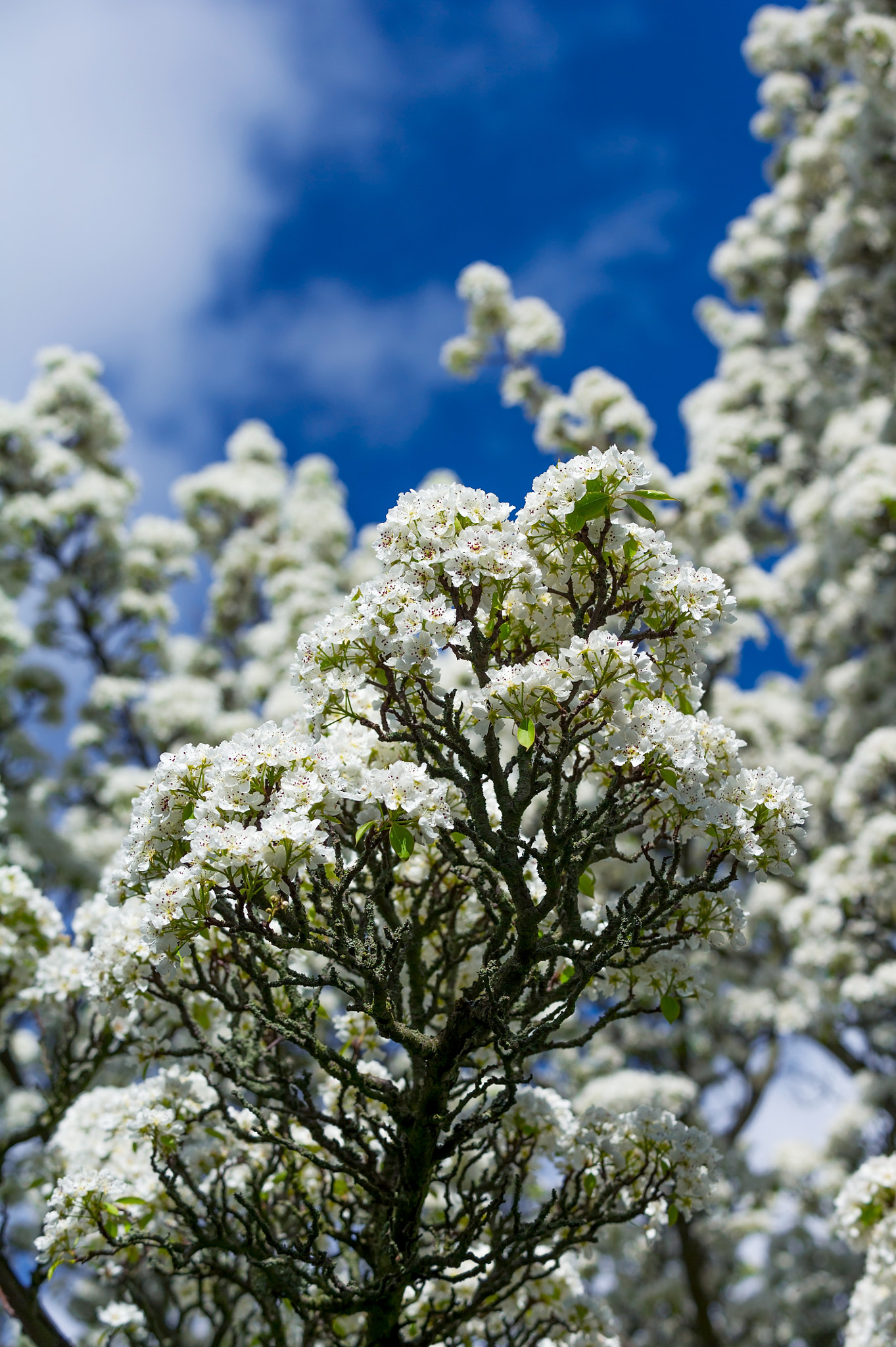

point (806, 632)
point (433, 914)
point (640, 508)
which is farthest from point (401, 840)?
point (806, 632)

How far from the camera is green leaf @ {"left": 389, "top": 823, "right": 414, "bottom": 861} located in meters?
3.09

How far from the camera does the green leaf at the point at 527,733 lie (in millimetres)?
3148

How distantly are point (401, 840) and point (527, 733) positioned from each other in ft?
1.69

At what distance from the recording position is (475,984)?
3316 millimetres

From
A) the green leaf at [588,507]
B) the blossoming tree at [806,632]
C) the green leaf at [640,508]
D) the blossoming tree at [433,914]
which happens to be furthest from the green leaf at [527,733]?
the blossoming tree at [806,632]

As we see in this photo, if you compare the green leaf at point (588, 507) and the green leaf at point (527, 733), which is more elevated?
the green leaf at point (588, 507)

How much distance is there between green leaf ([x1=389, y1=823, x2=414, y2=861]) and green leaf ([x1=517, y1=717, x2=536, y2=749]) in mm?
461

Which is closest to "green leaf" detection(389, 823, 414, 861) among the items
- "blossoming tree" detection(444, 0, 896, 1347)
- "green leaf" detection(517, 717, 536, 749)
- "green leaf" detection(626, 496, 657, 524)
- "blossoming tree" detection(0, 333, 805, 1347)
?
"blossoming tree" detection(0, 333, 805, 1347)

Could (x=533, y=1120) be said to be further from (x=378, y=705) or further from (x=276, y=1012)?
(x=378, y=705)

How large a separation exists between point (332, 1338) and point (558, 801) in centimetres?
241

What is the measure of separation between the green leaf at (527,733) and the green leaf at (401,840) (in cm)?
46

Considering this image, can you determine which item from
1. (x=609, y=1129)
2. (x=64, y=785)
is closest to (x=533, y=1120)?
(x=609, y=1129)

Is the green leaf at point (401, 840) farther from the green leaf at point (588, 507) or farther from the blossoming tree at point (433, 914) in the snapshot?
the green leaf at point (588, 507)

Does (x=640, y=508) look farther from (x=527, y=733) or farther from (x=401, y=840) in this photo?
(x=401, y=840)
